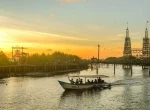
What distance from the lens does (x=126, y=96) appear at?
72.8 metres

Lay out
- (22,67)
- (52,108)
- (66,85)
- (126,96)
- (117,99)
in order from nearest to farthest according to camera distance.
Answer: (52,108) → (117,99) → (126,96) → (66,85) → (22,67)

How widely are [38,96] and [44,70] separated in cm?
11398

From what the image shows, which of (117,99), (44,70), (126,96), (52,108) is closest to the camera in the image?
(52,108)

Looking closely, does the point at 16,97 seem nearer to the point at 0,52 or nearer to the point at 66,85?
the point at 66,85

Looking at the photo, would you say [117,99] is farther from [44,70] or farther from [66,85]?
[44,70]

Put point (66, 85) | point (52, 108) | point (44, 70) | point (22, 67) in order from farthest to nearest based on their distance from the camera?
point (44, 70) < point (22, 67) < point (66, 85) < point (52, 108)

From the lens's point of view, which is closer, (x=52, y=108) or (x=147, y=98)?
(x=52, y=108)

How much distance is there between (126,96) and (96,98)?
27.2 feet

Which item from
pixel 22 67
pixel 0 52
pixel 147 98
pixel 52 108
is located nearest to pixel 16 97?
pixel 52 108

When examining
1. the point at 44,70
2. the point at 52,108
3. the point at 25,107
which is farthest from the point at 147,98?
the point at 44,70

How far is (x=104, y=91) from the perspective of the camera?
270ft

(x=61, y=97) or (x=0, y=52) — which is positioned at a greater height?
(x=0, y=52)

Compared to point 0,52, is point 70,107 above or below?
below

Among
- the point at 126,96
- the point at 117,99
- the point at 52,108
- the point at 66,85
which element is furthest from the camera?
the point at 66,85
